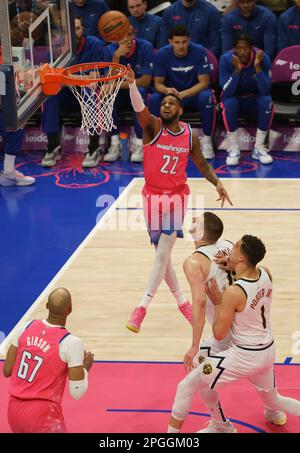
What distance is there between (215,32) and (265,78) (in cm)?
152

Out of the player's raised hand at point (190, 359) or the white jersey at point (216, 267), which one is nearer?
the player's raised hand at point (190, 359)

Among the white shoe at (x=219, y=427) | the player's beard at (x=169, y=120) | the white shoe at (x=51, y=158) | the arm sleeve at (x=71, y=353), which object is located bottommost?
the white shoe at (x=51, y=158)

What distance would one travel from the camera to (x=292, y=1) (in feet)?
47.7

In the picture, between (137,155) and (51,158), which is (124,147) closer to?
(137,155)

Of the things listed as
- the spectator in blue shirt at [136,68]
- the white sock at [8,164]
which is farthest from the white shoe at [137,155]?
the white sock at [8,164]

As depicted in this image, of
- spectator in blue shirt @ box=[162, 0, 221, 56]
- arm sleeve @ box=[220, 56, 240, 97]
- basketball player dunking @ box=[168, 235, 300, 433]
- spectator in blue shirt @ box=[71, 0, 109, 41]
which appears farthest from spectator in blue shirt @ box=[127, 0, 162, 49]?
basketball player dunking @ box=[168, 235, 300, 433]

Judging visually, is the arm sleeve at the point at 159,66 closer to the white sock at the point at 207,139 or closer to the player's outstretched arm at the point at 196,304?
the white sock at the point at 207,139

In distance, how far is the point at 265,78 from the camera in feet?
42.0

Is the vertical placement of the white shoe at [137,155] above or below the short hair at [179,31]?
below

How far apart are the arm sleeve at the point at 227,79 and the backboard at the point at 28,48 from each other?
3169 millimetres

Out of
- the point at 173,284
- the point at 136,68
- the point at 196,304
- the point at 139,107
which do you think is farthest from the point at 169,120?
the point at 136,68

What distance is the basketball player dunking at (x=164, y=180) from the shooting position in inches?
299

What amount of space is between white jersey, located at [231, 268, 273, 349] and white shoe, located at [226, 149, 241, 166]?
7431 millimetres

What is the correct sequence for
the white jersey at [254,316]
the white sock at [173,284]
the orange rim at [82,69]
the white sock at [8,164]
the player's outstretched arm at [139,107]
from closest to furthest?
the white jersey at [254,316] < the player's outstretched arm at [139,107] < the white sock at [173,284] < the orange rim at [82,69] < the white sock at [8,164]
